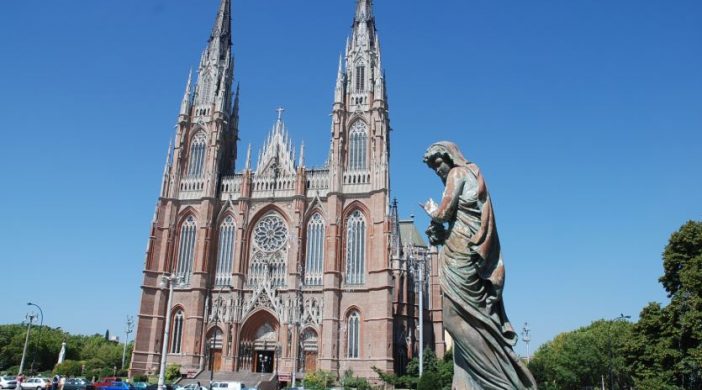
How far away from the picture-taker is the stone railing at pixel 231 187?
51094 mm

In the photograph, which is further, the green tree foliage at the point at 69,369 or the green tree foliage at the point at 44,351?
the green tree foliage at the point at 44,351

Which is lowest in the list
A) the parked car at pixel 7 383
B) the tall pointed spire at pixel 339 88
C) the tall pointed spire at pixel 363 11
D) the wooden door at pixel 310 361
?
the parked car at pixel 7 383

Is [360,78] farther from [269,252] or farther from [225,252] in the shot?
[225,252]

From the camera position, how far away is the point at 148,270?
48.1 meters

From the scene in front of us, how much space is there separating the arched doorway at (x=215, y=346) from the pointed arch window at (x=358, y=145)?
18258mm

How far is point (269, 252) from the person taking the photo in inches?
1912

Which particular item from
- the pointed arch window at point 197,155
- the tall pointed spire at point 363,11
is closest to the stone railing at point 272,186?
the pointed arch window at point 197,155

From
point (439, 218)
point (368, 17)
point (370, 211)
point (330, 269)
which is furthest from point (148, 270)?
point (439, 218)

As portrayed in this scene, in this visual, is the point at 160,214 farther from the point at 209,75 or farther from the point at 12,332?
the point at 12,332

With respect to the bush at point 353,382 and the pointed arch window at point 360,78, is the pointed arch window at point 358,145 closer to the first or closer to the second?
the pointed arch window at point 360,78

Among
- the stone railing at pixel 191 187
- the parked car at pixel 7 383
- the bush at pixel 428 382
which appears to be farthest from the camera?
the stone railing at pixel 191 187

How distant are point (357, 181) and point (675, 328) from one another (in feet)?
88.9

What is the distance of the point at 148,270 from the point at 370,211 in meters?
20.2

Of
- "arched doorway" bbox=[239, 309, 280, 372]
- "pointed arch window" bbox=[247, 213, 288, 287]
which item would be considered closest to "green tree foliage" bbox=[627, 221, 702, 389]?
"arched doorway" bbox=[239, 309, 280, 372]
